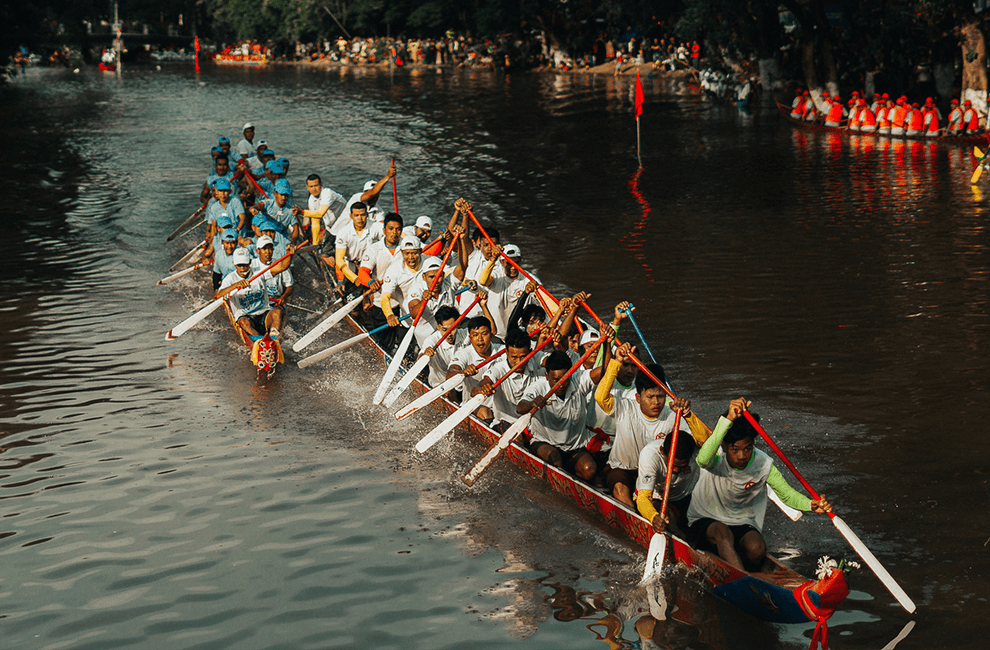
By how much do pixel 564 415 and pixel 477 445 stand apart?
171cm

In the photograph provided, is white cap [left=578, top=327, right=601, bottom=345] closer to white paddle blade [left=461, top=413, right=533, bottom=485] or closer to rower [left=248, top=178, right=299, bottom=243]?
white paddle blade [left=461, top=413, right=533, bottom=485]

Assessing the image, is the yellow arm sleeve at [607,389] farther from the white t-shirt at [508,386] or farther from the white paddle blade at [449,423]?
the white paddle blade at [449,423]

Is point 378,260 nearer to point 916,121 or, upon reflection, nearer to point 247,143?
point 247,143

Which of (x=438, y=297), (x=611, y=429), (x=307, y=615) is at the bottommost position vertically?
(x=307, y=615)

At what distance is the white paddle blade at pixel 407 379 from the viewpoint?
11750 millimetres

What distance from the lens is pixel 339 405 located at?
12.8 metres

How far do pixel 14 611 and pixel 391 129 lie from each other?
36.9 metres

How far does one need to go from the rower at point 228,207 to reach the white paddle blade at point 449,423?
865 cm

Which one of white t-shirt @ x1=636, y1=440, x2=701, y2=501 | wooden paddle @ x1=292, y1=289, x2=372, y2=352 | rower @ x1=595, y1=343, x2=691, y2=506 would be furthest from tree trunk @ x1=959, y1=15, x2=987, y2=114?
white t-shirt @ x1=636, y1=440, x2=701, y2=501

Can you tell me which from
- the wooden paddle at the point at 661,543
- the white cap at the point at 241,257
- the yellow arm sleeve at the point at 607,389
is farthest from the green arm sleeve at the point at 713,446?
the white cap at the point at 241,257

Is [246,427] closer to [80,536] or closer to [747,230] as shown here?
[80,536]

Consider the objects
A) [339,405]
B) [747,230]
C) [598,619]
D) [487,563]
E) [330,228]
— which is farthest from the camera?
[747,230]

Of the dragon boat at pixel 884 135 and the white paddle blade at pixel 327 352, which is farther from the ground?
the dragon boat at pixel 884 135

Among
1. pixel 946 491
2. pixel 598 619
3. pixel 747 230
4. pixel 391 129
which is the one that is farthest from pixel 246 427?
pixel 391 129
